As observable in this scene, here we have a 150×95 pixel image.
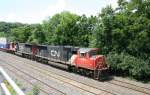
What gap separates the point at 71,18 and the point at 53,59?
736 inches

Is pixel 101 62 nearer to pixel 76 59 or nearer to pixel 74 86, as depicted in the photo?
pixel 76 59

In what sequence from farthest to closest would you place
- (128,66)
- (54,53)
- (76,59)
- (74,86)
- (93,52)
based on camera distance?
(54,53) < (76,59) < (93,52) < (128,66) < (74,86)

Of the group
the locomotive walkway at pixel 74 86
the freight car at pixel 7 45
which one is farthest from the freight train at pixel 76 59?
the freight car at pixel 7 45

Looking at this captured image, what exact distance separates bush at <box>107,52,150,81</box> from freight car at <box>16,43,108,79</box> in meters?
1.12

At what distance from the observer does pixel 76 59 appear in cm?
2556

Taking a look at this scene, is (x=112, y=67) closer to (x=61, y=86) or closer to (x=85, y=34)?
(x=61, y=86)

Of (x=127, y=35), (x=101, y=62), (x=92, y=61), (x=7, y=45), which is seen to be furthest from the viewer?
(x=7, y=45)

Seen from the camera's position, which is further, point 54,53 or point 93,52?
point 54,53

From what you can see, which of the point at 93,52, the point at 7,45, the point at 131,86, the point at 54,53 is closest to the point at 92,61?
the point at 93,52

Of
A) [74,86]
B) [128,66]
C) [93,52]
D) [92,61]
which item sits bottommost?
[74,86]

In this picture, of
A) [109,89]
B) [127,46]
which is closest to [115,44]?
[127,46]

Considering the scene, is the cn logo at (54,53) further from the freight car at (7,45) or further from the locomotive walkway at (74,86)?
the freight car at (7,45)

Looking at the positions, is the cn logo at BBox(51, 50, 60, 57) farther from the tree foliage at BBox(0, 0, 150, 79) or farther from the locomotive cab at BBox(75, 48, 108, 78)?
the locomotive cab at BBox(75, 48, 108, 78)

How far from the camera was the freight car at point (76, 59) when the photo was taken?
23.2 metres
